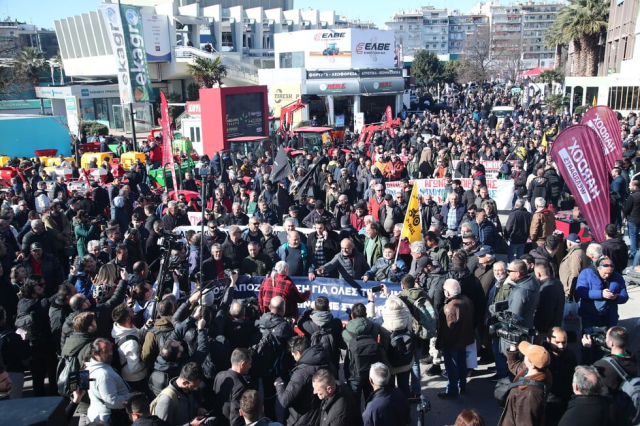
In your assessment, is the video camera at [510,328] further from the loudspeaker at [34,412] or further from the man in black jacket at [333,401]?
the loudspeaker at [34,412]

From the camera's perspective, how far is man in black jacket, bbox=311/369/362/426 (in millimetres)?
4465

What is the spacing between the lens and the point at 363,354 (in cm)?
514

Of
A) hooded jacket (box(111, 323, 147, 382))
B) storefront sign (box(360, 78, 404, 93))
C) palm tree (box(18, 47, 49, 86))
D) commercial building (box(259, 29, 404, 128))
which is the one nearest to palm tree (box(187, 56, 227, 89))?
commercial building (box(259, 29, 404, 128))

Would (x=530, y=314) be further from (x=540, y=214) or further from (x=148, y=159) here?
(x=148, y=159)

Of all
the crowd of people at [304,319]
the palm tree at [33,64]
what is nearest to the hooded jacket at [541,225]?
the crowd of people at [304,319]

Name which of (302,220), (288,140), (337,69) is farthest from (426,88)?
(302,220)

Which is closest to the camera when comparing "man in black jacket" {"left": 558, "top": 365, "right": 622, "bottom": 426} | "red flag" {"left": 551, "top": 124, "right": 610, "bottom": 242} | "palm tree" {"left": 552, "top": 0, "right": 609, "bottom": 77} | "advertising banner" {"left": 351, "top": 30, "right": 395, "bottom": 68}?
"man in black jacket" {"left": 558, "top": 365, "right": 622, "bottom": 426}

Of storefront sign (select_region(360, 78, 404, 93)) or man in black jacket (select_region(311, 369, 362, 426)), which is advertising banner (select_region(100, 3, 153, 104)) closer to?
storefront sign (select_region(360, 78, 404, 93))

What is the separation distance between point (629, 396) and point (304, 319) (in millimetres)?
2973

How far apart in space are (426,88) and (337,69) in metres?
22.6

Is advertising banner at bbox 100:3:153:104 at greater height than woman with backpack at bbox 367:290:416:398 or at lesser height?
greater

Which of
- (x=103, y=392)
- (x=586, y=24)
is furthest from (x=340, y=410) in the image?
(x=586, y=24)

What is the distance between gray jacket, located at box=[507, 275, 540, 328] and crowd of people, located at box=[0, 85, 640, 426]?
20mm

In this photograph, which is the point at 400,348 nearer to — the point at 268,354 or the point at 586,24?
the point at 268,354
